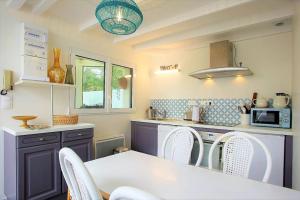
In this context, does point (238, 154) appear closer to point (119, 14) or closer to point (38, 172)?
point (119, 14)

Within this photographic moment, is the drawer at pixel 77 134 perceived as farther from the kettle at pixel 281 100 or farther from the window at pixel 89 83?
the kettle at pixel 281 100

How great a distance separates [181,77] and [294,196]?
284 centimetres

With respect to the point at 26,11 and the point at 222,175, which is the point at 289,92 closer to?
the point at 222,175

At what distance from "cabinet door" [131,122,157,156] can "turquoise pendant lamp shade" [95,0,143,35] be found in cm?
206

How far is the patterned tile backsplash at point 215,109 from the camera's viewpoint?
2.89 m

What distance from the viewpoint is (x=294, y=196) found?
88cm

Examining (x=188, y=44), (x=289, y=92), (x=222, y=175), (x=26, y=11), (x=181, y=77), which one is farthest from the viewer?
(x=181, y=77)

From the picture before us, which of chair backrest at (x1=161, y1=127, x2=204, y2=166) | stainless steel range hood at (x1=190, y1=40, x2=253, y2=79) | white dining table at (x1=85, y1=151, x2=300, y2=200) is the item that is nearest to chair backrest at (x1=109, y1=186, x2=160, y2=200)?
white dining table at (x1=85, y1=151, x2=300, y2=200)

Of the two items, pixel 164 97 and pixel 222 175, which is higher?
pixel 164 97

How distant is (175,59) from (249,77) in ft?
4.53

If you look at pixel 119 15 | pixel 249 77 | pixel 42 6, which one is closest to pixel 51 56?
pixel 42 6

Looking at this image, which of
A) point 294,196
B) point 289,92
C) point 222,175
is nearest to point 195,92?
point 289,92

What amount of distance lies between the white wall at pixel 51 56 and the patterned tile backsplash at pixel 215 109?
0.71 metres

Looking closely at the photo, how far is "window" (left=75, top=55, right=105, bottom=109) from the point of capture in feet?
9.00
